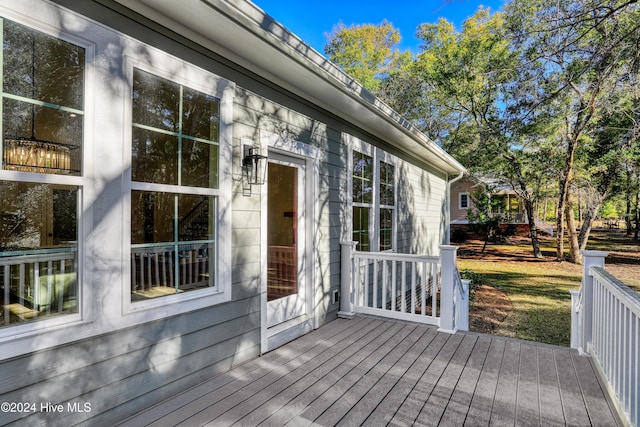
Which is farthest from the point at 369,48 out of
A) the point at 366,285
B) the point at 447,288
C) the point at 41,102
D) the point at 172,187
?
the point at 41,102

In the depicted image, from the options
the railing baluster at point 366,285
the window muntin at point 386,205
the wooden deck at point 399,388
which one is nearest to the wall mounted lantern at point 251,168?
the wooden deck at point 399,388

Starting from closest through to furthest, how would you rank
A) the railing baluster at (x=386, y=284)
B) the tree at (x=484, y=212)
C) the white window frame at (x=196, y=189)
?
the white window frame at (x=196, y=189) < the railing baluster at (x=386, y=284) < the tree at (x=484, y=212)

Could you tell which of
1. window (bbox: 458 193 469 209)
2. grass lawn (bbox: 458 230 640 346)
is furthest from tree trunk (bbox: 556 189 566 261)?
window (bbox: 458 193 469 209)

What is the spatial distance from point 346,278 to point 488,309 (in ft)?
13.3

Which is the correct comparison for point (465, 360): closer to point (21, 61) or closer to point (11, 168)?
point (11, 168)

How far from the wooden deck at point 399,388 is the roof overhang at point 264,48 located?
2545 mm

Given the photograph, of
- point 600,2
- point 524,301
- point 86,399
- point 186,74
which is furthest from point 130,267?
point 524,301

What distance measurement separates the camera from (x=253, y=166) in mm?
3109

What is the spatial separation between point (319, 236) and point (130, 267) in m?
2.24

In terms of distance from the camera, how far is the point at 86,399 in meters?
1.97

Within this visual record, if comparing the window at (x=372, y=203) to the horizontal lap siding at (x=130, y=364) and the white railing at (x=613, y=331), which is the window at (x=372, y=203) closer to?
the horizontal lap siding at (x=130, y=364)

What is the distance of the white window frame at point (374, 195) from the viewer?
16.1 feet

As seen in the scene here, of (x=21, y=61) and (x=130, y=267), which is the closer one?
(x=21, y=61)

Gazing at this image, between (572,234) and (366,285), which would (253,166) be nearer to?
(366,285)
